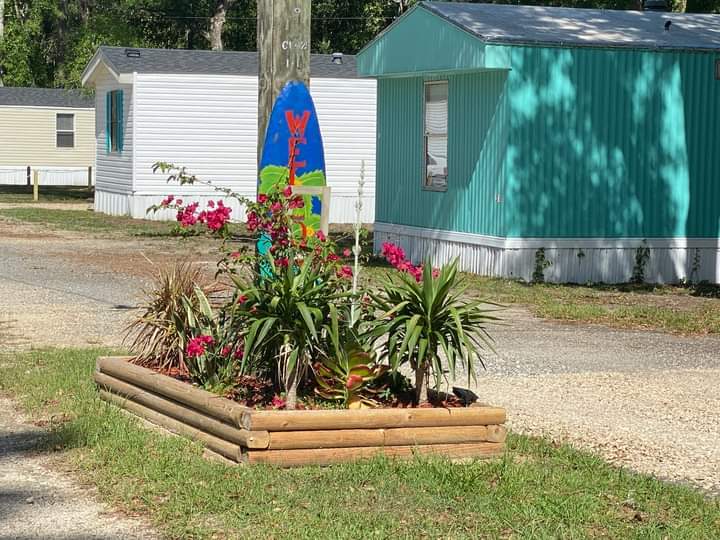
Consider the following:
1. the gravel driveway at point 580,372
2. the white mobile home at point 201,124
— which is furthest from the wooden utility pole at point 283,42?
the white mobile home at point 201,124

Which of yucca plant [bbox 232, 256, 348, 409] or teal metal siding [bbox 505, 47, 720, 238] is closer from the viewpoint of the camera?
yucca plant [bbox 232, 256, 348, 409]

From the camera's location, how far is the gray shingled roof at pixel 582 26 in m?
16.8

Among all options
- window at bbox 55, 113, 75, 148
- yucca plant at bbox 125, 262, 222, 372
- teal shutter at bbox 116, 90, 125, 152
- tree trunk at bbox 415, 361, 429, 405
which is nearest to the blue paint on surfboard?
yucca plant at bbox 125, 262, 222, 372

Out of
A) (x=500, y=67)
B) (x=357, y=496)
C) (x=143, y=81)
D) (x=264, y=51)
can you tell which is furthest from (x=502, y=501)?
(x=143, y=81)

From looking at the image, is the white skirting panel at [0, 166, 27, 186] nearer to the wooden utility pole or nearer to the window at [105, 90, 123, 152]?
the window at [105, 90, 123, 152]

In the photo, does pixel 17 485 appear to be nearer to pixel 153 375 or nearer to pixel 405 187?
pixel 153 375

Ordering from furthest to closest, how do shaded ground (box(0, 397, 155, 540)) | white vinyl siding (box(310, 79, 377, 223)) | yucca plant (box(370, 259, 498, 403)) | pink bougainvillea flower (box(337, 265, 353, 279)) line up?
white vinyl siding (box(310, 79, 377, 223)) < pink bougainvillea flower (box(337, 265, 353, 279)) < yucca plant (box(370, 259, 498, 403)) < shaded ground (box(0, 397, 155, 540))

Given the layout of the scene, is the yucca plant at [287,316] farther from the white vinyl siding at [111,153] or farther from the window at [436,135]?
the white vinyl siding at [111,153]

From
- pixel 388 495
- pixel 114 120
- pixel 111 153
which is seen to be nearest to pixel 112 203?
pixel 111 153

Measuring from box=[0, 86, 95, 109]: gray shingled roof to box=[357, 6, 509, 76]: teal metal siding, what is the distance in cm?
2913

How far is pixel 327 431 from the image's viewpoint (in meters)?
6.68

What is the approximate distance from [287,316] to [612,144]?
1080 centimetres

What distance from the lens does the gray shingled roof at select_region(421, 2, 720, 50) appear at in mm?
16812

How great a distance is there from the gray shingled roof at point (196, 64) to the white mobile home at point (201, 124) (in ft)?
0.07
